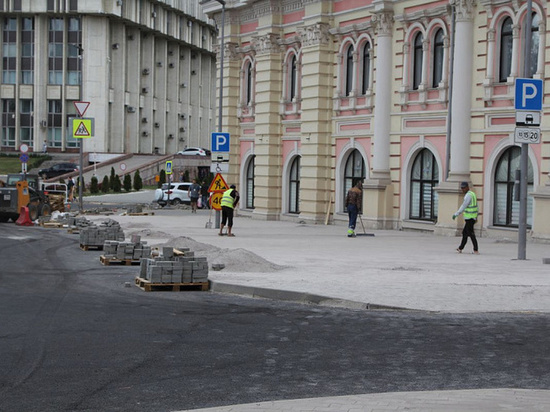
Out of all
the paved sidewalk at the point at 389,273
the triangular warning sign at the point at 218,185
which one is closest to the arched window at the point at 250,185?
the triangular warning sign at the point at 218,185

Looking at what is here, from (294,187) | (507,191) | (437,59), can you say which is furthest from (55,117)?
(507,191)

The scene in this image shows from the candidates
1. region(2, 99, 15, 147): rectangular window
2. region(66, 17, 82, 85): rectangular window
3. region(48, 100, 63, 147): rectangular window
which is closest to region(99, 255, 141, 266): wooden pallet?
region(66, 17, 82, 85): rectangular window

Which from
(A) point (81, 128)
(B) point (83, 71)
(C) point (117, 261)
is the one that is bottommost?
(C) point (117, 261)

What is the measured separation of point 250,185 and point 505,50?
63.7 feet

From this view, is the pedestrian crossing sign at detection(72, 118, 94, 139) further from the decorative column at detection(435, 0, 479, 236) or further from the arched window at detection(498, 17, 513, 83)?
the arched window at detection(498, 17, 513, 83)

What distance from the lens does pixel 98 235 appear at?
2692 centimetres

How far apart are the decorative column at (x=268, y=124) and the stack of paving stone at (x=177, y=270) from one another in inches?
1081

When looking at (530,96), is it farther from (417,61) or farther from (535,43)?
(417,61)

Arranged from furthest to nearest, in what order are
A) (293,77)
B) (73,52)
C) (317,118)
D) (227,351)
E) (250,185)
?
1. (73,52)
2. (250,185)
3. (293,77)
4. (317,118)
5. (227,351)

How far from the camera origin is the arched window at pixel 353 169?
39406mm

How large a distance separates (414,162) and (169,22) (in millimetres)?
72395

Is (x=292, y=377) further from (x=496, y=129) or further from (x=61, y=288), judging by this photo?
(x=496, y=129)

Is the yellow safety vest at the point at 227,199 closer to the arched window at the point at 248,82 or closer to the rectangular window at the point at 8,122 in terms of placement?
the arched window at the point at 248,82

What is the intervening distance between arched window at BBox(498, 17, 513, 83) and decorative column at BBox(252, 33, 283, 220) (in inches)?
578
